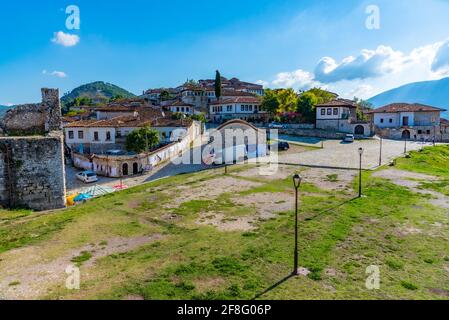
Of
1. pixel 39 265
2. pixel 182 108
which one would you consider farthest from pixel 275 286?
pixel 182 108

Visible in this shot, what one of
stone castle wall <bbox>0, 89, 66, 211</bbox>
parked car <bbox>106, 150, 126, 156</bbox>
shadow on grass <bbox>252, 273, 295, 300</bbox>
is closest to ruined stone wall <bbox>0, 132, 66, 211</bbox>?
stone castle wall <bbox>0, 89, 66, 211</bbox>

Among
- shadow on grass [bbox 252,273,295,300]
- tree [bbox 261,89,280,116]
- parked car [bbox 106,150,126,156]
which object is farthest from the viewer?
tree [bbox 261,89,280,116]

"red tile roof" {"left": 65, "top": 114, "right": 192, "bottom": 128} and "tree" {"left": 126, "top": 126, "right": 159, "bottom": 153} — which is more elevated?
"red tile roof" {"left": 65, "top": 114, "right": 192, "bottom": 128}

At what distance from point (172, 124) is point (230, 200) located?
3077cm

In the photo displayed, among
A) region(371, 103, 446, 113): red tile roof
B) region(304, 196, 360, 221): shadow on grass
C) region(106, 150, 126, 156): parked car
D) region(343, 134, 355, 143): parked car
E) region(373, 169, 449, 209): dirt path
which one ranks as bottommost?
region(304, 196, 360, 221): shadow on grass

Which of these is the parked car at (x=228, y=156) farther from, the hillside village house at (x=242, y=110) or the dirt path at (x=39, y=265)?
the hillside village house at (x=242, y=110)

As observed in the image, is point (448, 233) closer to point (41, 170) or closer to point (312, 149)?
point (41, 170)

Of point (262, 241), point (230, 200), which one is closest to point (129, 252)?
point (262, 241)

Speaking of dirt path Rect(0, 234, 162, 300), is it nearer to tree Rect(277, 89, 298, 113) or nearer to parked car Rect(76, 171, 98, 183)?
parked car Rect(76, 171, 98, 183)

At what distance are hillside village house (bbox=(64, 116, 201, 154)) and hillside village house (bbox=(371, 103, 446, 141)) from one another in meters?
33.8

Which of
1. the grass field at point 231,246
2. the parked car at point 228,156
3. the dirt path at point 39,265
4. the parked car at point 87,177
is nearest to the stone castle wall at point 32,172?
the grass field at point 231,246

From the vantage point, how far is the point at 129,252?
1147cm

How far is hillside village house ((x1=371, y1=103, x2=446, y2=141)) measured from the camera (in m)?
52.6

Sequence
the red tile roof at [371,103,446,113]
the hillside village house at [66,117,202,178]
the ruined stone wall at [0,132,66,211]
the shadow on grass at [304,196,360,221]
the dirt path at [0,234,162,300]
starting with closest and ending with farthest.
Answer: the dirt path at [0,234,162,300], the shadow on grass at [304,196,360,221], the ruined stone wall at [0,132,66,211], the hillside village house at [66,117,202,178], the red tile roof at [371,103,446,113]
